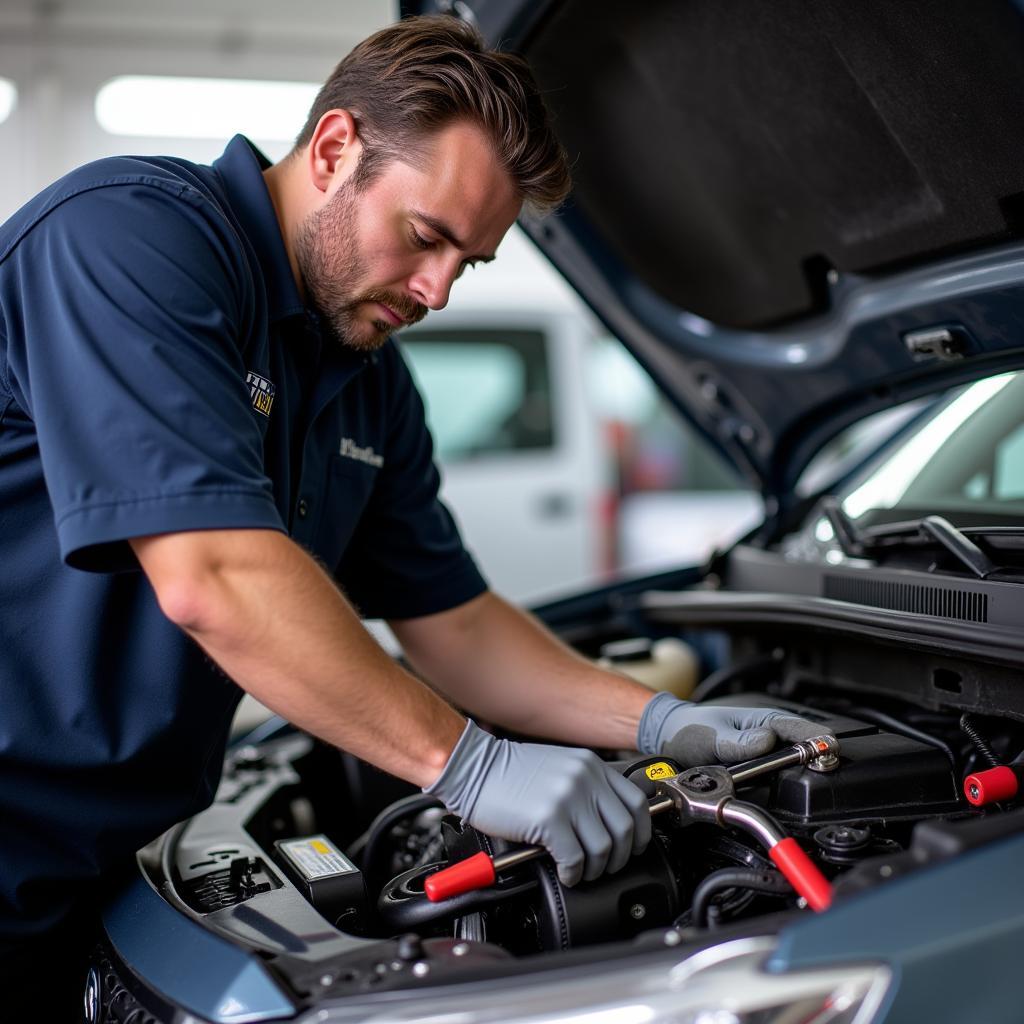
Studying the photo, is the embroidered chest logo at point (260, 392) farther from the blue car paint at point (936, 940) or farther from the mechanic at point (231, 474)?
the blue car paint at point (936, 940)

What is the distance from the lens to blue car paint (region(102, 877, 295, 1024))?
0.89 m

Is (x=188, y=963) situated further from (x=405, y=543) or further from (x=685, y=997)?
(x=405, y=543)

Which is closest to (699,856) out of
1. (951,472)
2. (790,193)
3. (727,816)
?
(727,816)

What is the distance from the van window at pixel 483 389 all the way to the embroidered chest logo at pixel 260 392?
322 cm

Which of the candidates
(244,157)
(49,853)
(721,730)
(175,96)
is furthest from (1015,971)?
(175,96)

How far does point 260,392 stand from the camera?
49.3 inches

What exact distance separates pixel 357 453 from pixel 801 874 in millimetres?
827

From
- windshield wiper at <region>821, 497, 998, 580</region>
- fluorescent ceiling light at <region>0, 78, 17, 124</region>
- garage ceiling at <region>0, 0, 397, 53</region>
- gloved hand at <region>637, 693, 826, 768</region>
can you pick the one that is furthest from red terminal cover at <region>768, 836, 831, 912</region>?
fluorescent ceiling light at <region>0, 78, 17, 124</region>

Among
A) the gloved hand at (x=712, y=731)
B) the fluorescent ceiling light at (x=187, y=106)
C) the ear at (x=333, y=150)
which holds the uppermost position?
the fluorescent ceiling light at (x=187, y=106)

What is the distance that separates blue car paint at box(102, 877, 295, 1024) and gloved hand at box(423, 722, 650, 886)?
0.26m

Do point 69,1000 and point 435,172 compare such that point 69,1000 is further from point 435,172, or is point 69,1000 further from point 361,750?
point 435,172

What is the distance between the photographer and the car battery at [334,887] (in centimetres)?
115

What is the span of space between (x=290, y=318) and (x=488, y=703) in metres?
0.67

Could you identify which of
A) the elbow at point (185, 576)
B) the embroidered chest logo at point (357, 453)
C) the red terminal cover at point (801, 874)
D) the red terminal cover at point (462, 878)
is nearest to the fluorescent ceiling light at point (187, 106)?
the embroidered chest logo at point (357, 453)
